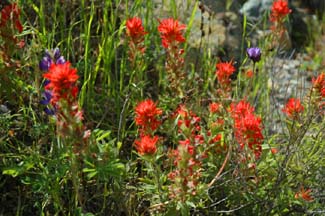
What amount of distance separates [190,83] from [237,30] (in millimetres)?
1093

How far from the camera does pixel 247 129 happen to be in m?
1.79

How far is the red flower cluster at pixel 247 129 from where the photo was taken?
179 centimetres

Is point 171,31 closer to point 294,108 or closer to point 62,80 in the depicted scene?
point 294,108

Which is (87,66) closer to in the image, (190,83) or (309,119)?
(190,83)

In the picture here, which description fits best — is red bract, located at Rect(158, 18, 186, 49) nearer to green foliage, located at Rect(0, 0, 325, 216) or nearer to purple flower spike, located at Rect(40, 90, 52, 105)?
green foliage, located at Rect(0, 0, 325, 216)

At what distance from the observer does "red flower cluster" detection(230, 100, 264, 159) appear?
1790 mm

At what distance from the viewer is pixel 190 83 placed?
2.64 m

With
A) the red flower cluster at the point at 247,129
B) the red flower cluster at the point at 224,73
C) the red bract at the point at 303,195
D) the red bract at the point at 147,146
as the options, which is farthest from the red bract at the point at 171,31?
the red bract at the point at 303,195

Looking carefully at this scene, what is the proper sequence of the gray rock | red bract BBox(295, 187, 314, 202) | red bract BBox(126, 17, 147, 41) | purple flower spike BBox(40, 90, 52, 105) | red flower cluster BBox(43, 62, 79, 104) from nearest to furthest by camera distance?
red flower cluster BBox(43, 62, 79, 104) → purple flower spike BBox(40, 90, 52, 105) → red bract BBox(126, 17, 147, 41) → red bract BBox(295, 187, 314, 202) → the gray rock

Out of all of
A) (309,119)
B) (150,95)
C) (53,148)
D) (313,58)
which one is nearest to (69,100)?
(53,148)

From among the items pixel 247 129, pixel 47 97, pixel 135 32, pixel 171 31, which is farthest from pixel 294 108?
pixel 47 97

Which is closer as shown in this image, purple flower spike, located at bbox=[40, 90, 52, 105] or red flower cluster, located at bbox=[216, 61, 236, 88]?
purple flower spike, located at bbox=[40, 90, 52, 105]

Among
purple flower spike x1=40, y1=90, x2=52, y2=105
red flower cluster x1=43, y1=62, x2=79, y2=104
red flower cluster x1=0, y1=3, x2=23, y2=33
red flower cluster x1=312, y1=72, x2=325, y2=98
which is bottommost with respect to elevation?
purple flower spike x1=40, y1=90, x2=52, y2=105

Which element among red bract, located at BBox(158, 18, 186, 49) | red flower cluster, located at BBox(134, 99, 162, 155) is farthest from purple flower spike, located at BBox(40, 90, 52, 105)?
red bract, located at BBox(158, 18, 186, 49)
